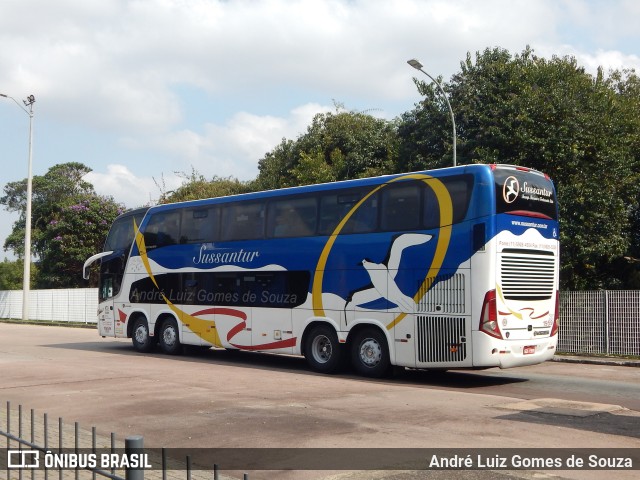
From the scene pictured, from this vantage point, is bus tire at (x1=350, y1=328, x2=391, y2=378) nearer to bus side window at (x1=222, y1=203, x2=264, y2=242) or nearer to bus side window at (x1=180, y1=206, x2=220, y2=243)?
bus side window at (x1=222, y1=203, x2=264, y2=242)

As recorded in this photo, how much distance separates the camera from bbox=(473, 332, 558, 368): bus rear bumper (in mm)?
13430

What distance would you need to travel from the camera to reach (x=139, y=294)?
70.5ft

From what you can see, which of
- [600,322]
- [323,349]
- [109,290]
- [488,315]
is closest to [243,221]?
[323,349]

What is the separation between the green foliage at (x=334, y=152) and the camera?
37.6 meters

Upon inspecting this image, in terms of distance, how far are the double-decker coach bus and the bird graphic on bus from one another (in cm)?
2

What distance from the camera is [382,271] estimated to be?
15055 mm

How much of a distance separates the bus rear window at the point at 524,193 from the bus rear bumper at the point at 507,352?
2366 mm

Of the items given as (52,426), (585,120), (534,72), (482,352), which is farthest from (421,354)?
(534,72)

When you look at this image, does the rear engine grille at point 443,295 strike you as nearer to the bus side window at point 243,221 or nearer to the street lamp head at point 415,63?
the bus side window at point 243,221

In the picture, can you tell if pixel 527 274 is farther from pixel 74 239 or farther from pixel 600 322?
pixel 74 239

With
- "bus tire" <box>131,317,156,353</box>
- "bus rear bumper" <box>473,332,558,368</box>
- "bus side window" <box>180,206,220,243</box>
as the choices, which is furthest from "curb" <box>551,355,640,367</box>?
"bus tire" <box>131,317,156,353</box>

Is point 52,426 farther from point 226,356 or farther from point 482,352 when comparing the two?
point 226,356

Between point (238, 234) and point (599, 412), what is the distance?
9948 millimetres

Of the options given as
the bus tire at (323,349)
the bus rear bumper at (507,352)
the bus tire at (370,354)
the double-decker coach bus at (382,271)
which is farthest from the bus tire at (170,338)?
the bus rear bumper at (507,352)
